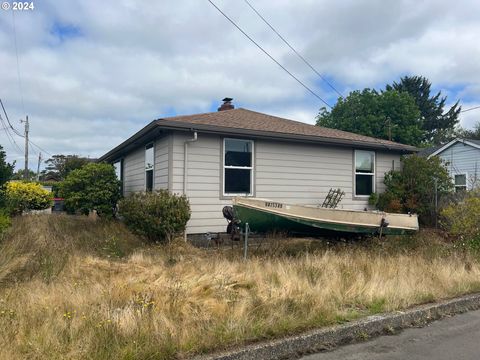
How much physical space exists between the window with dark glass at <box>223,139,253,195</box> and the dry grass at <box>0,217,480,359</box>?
274 cm

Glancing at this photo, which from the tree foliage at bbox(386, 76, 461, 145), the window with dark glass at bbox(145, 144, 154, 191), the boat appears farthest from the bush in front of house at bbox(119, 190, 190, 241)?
the tree foliage at bbox(386, 76, 461, 145)

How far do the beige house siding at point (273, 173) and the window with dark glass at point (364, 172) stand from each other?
0.75ft

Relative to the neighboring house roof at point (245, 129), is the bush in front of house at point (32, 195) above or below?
below

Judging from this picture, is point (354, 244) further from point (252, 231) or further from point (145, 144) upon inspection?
point (145, 144)

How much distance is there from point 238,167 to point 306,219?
2962 mm

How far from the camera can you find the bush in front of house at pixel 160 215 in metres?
9.10

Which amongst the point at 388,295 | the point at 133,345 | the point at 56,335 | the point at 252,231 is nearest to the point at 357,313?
the point at 388,295

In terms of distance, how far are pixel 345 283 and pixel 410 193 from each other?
8.35m

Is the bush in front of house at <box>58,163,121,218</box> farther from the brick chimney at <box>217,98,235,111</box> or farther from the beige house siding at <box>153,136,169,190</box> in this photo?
the brick chimney at <box>217,98,235,111</box>

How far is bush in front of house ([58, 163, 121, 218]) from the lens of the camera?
1323cm

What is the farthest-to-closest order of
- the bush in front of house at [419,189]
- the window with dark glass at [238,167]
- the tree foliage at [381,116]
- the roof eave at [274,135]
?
the tree foliage at [381,116], the bush in front of house at [419,189], the window with dark glass at [238,167], the roof eave at [274,135]

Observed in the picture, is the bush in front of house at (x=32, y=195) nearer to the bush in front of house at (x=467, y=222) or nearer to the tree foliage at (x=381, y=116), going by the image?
the bush in front of house at (x=467, y=222)

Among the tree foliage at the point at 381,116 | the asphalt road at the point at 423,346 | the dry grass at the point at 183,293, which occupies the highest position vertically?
the tree foliage at the point at 381,116

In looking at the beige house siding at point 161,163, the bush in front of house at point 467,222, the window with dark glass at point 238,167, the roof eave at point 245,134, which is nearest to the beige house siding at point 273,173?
the window with dark glass at point 238,167
